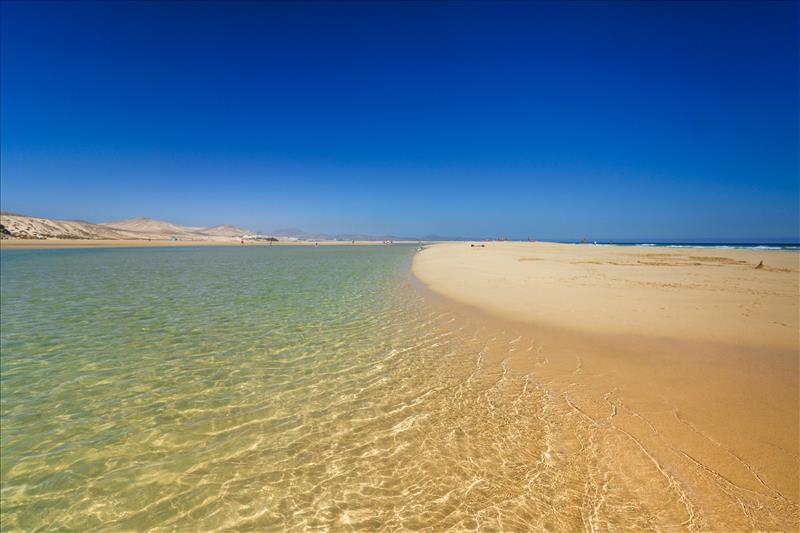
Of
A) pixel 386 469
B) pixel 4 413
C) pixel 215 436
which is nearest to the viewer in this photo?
pixel 386 469

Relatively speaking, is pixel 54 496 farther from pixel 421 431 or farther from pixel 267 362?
pixel 421 431

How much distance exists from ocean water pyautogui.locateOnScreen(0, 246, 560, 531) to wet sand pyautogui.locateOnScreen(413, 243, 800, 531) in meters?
0.72

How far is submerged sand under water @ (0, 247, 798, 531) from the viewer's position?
3082mm

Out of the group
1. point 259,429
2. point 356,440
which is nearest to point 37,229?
point 259,429

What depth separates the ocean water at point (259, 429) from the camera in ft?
10.4

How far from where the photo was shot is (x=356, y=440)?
4.23 metres

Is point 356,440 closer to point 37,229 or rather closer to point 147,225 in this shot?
point 37,229

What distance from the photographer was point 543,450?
12.9 feet

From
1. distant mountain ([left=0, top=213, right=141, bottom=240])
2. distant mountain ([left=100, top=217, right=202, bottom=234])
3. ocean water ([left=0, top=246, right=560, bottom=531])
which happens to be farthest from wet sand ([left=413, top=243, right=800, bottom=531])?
distant mountain ([left=100, top=217, right=202, bottom=234])

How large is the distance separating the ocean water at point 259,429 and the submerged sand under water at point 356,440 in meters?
0.02

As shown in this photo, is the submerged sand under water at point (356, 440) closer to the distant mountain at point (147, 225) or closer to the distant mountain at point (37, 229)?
the distant mountain at point (37, 229)

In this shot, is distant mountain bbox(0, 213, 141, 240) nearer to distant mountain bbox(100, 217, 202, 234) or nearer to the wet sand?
distant mountain bbox(100, 217, 202, 234)

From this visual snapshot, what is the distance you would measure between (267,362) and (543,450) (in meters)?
5.26

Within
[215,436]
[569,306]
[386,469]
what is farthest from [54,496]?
[569,306]
